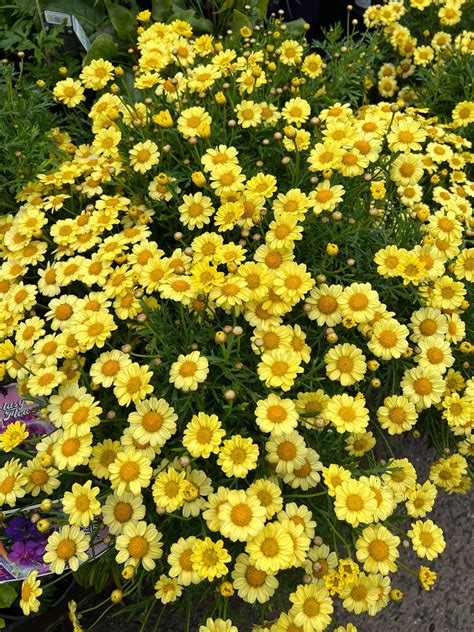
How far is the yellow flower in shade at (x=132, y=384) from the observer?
1.50 meters

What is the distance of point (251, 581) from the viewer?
56.1 inches

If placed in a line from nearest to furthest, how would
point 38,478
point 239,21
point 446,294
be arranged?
point 38,478 → point 446,294 → point 239,21

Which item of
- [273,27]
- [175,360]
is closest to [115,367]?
[175,360]

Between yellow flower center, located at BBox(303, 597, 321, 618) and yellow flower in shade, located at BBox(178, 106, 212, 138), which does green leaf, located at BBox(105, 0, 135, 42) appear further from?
yellow flower center, located at BBox(303, 597, 321, 618)

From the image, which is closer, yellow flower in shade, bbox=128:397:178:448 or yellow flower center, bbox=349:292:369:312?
yellow flower in shade, bbox=128:397:178:448

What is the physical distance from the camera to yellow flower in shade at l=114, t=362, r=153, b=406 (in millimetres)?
1499

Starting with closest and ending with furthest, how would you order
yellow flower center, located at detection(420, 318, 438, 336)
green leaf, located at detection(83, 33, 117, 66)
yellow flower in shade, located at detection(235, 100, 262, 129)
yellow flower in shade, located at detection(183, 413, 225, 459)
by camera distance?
yellow flower in shade, located at detection(183, 413, 225, 459), yellow flower center, located at detection(420, 318, 438, 336), yellow flower in shade, located at detection(235, 100, 262, 129), green leaf, located at detection(83, 33, 117, 66)

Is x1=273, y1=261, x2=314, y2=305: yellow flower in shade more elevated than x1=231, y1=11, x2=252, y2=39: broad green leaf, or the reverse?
x1=231, y1=11, x2=252, y2=39: broad green leaf

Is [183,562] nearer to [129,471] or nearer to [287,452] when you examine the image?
[129,471]

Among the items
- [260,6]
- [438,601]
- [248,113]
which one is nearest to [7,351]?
[248,113]

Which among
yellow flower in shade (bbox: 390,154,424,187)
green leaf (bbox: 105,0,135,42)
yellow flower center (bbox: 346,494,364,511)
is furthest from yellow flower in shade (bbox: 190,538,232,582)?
green leaf (bbox: 105,0,135,42)

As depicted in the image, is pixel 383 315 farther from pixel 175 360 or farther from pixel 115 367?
pixel 115 367

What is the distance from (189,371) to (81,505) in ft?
1.53

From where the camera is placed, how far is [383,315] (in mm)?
1667
